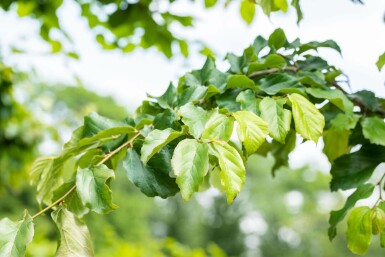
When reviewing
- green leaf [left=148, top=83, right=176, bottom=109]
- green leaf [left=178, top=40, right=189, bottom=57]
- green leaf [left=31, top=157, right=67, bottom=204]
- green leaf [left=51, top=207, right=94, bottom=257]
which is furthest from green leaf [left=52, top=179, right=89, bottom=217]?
green leaf [left=178, top=40, right=189, bottom=57]

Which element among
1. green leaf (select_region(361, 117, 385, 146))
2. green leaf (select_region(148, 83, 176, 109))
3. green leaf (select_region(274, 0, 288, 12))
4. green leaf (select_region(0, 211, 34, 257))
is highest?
green leaf (select_region(274, 0, 288, 12))

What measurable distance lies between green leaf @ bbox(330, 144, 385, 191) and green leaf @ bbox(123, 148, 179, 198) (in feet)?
1.39

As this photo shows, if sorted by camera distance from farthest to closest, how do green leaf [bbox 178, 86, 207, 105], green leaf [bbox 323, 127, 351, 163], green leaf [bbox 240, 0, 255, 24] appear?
1. green leaf [bbox 240, 0, 255, 24]
2. green leaf [bbox 323, 127, 351, 163]
3. green leaf [bbox 178, 86, 207, 105]

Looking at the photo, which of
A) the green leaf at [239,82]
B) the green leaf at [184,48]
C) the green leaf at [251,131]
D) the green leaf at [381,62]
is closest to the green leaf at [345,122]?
the green leaf at [381,62]

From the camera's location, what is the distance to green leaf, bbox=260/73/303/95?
1.02 meters

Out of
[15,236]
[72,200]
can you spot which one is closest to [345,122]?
[72,200]

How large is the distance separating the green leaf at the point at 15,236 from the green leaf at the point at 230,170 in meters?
0.35

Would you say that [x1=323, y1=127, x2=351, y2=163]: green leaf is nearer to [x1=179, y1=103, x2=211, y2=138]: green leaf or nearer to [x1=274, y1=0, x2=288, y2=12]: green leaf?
[x1=274, y1=0, x2=288, y2=12]: green leaf

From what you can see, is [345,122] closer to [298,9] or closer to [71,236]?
[298,9]

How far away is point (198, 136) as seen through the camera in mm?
835

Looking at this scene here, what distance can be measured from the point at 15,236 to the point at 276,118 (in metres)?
0.49

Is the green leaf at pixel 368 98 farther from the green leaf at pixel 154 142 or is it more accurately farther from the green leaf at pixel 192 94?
the green leaf at pixel 154 142

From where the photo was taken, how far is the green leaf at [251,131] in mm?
819

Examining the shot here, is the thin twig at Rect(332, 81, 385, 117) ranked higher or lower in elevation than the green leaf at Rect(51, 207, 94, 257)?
higher
